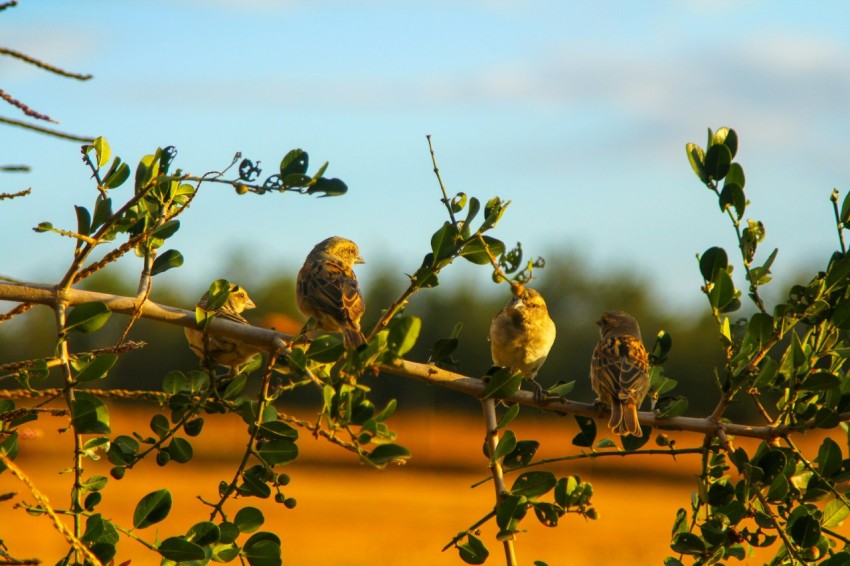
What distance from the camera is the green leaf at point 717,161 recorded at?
3.72 meters

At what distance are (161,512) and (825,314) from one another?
2.48 metres

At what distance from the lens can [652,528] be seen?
35.3 m

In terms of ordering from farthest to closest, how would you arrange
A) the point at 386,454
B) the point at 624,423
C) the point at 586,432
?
the point at 624,423, the point at 586,432, the point at 386,454

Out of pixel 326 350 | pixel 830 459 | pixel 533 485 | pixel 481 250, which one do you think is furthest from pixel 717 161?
pixel 326 350

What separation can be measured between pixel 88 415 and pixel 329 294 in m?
3.07

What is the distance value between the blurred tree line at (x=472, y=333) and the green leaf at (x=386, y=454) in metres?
38.0

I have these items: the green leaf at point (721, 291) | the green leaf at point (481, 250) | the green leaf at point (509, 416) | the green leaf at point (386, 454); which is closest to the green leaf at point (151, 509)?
the green leaf at point (386, 454)

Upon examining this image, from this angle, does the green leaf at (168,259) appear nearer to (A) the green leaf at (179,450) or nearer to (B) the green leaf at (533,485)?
(A) the green leaf at (179,450)

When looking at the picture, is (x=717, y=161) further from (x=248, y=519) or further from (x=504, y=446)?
(x=248, y=519)

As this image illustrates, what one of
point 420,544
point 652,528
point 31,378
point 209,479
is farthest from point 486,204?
point 209,479

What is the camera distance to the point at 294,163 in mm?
3189

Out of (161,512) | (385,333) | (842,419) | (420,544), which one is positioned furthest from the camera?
(420,544)

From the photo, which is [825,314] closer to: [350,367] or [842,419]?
[842,419]

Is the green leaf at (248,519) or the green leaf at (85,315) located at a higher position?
the green leaf at (85,315)
